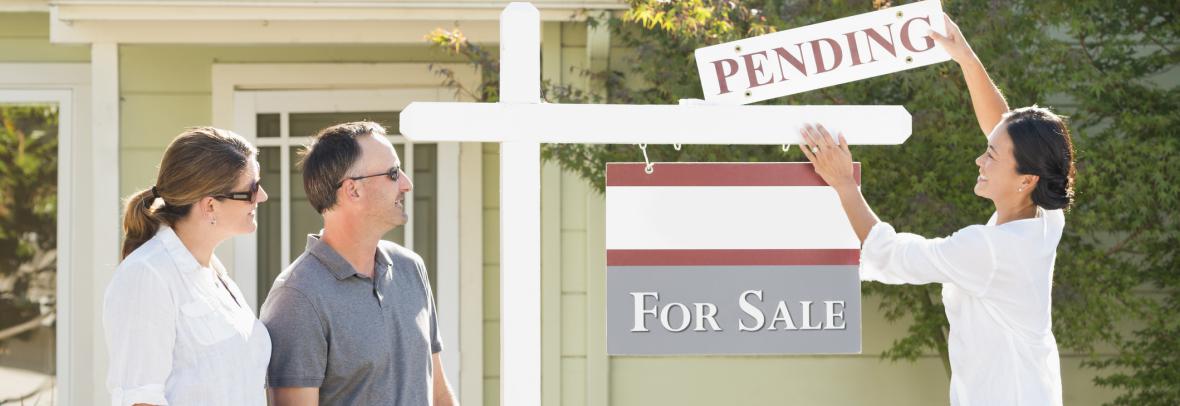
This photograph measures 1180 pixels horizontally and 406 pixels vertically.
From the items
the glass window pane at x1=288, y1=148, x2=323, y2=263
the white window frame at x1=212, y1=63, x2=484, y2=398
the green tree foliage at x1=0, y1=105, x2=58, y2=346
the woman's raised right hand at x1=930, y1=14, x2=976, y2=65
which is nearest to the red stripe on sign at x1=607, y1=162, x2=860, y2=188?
the woman's raised right hand at x1=930, y1=14, x2=976, y2=65

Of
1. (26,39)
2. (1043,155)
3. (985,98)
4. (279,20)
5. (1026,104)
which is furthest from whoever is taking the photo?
(26,39)

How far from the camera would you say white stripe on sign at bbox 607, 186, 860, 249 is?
2.61 meters

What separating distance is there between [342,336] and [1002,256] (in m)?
1.32

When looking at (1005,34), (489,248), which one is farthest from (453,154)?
(1005,34)

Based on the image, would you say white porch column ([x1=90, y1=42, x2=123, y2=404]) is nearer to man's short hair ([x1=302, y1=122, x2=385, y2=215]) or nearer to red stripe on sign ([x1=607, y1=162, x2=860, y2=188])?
man's short hair ([x1=302, y1=122, x2=385, y2=215])

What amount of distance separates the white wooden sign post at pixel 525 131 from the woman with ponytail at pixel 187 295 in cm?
45

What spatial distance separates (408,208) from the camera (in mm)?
6199

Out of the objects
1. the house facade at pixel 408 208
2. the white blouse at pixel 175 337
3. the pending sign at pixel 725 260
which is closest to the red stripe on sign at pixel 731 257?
the pending sign at pixel 725 260

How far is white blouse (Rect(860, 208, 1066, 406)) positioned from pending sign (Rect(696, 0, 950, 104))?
0.34 m

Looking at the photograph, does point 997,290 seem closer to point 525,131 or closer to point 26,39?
point 525,131

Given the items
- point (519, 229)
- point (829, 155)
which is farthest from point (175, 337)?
point (829, 155)

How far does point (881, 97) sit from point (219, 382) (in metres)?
3.65

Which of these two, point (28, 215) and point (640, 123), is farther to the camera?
point (28, 215)

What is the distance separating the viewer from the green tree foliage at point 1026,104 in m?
5.14
